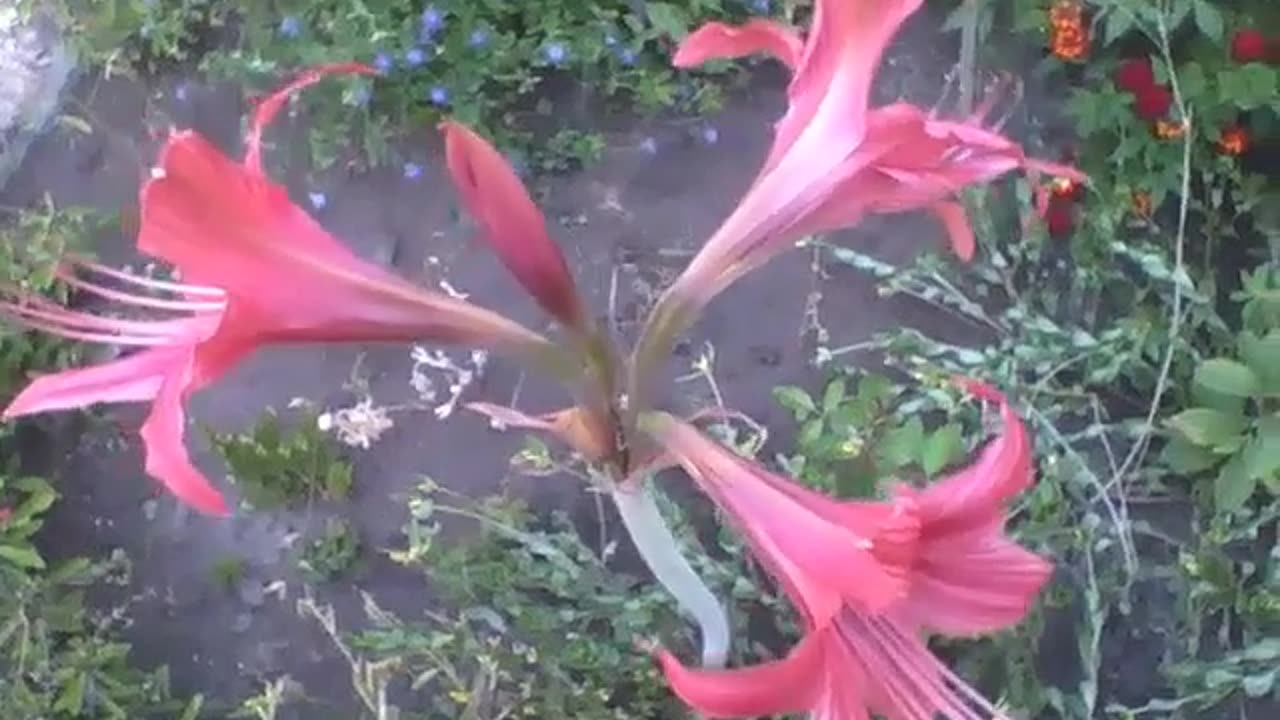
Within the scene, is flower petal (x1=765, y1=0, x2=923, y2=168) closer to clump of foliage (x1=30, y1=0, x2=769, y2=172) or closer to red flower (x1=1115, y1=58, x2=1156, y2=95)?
red flower (x1=1115, y1=58, x2=1156, y2=95)

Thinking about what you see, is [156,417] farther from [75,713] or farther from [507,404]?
[507,404]

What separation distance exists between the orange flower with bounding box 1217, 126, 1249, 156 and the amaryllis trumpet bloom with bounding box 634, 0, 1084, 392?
1.03 m

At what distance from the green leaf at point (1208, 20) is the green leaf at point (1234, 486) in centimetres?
48

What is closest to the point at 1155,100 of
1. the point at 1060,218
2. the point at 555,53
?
the point at 1060,218

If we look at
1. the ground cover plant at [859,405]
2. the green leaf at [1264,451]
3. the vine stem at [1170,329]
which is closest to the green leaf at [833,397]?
the ground cover plant at [859,405]

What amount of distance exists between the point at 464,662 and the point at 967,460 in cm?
47

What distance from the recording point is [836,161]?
100 centimetres

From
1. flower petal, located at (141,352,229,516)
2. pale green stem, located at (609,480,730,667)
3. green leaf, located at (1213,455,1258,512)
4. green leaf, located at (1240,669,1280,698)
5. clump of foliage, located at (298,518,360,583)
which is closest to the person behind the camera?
flower petal, located at (141,352,229,516)

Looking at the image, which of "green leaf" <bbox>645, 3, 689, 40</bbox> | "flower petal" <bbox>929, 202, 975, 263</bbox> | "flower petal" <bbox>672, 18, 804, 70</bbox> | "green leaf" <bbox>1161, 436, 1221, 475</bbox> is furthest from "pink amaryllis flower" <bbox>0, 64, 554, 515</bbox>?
"green leaf" <bbox>645, 3, 689, 40</bbox>

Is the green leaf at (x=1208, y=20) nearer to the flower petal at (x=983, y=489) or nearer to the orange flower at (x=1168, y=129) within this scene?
the orange flower at (x=1168, y=129)

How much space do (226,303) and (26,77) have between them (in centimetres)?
161

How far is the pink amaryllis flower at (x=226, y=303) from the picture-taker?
0.81 meters

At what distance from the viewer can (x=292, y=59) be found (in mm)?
2213

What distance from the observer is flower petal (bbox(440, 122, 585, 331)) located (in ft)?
3.04
